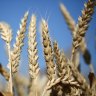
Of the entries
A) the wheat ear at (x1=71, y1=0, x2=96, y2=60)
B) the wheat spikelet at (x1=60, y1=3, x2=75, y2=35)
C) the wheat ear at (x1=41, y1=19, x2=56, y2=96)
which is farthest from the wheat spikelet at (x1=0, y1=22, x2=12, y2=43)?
the wheat spikelet at (x1=60, y1=3, x2=75, y2=35)

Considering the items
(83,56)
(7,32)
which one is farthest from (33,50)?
(83,56)

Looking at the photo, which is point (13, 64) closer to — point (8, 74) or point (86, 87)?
point (8, 74)

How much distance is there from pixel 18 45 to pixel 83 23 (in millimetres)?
280

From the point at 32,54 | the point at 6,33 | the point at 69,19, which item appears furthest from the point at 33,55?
the point at 69,19

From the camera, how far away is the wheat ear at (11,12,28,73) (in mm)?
861

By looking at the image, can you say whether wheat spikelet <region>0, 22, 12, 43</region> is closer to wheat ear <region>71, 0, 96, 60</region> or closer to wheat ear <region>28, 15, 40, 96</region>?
wheat ear <region>28, 15, 40, 96</region>

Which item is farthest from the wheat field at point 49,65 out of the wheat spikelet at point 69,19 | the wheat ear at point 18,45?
the wheat spikelet at point 69,19

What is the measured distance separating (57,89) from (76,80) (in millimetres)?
66

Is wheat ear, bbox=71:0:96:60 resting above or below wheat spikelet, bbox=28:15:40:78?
above

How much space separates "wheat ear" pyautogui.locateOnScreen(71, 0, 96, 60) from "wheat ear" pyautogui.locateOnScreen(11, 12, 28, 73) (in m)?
0.21

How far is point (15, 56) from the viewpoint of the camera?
865 millimetres

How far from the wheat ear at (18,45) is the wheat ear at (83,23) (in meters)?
0.21

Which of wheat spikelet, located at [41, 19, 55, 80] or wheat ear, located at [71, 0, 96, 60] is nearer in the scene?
wheat spikelet, located at [41, 19, 55, 80]

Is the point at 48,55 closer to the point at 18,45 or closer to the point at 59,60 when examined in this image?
the point at 59,60
